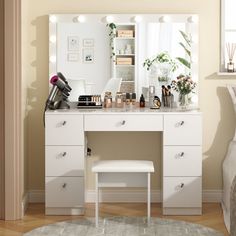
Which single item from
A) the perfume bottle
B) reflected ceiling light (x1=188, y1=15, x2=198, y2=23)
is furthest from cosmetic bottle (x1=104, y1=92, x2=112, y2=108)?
the perfume bottle

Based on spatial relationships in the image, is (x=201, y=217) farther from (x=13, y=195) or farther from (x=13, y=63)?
(x=13, y=63)

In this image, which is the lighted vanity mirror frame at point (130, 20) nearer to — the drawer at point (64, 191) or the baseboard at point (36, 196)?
the drawer at point (64, 191)

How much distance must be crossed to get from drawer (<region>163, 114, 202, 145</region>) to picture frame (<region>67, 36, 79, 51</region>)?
1.03 metres

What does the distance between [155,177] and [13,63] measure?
158cm

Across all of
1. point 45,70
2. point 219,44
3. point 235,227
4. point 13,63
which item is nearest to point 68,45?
point 45,70

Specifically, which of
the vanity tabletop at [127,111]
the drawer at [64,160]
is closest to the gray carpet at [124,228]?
the drawer at [64,160]

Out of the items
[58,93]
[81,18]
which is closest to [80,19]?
[81,18]

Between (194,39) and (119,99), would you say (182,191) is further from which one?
(194,39)

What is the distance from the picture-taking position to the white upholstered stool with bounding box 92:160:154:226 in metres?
4.57

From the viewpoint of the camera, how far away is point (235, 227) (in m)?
3.49

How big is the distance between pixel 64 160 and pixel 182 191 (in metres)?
0.95

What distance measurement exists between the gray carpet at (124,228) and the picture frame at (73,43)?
1451mm

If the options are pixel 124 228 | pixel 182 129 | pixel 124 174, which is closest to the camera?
pixel 124 228

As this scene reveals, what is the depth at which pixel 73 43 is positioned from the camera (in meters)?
5.39
